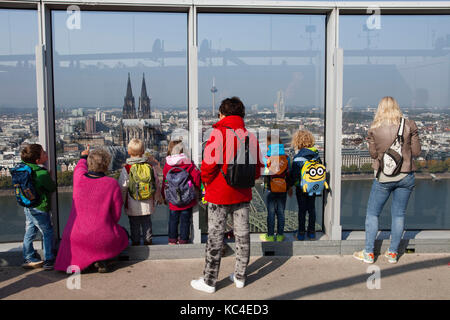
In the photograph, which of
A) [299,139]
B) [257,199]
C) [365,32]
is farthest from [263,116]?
[365,32]

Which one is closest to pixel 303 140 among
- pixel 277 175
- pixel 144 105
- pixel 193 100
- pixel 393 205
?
pixel 277 175

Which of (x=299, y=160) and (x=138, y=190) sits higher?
(x=299, y=160)

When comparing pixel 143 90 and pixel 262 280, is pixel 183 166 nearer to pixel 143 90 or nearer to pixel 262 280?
pixel 143 90

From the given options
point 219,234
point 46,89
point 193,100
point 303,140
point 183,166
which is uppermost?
point 46,89

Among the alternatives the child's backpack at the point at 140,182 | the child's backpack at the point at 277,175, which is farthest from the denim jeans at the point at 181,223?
the child's backpack at the point at 277,175

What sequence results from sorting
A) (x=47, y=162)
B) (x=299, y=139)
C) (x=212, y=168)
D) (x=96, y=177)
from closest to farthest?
(x=212, y=168) < (x=96, y=177) < (x=47, y=162) < (x=299, y=139)

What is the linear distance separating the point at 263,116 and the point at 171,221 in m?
1.61

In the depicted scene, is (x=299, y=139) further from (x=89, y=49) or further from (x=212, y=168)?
(x=89, y=49)

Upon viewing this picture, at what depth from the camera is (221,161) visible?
3.82 metres

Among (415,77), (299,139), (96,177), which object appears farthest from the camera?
(415,77)

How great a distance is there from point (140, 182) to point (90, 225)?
0.69 m

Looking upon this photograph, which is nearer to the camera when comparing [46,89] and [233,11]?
[46,89]

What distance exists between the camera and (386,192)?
183 inches

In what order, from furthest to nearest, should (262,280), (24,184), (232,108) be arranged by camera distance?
(24,184) < (262,280) < (232,108)
